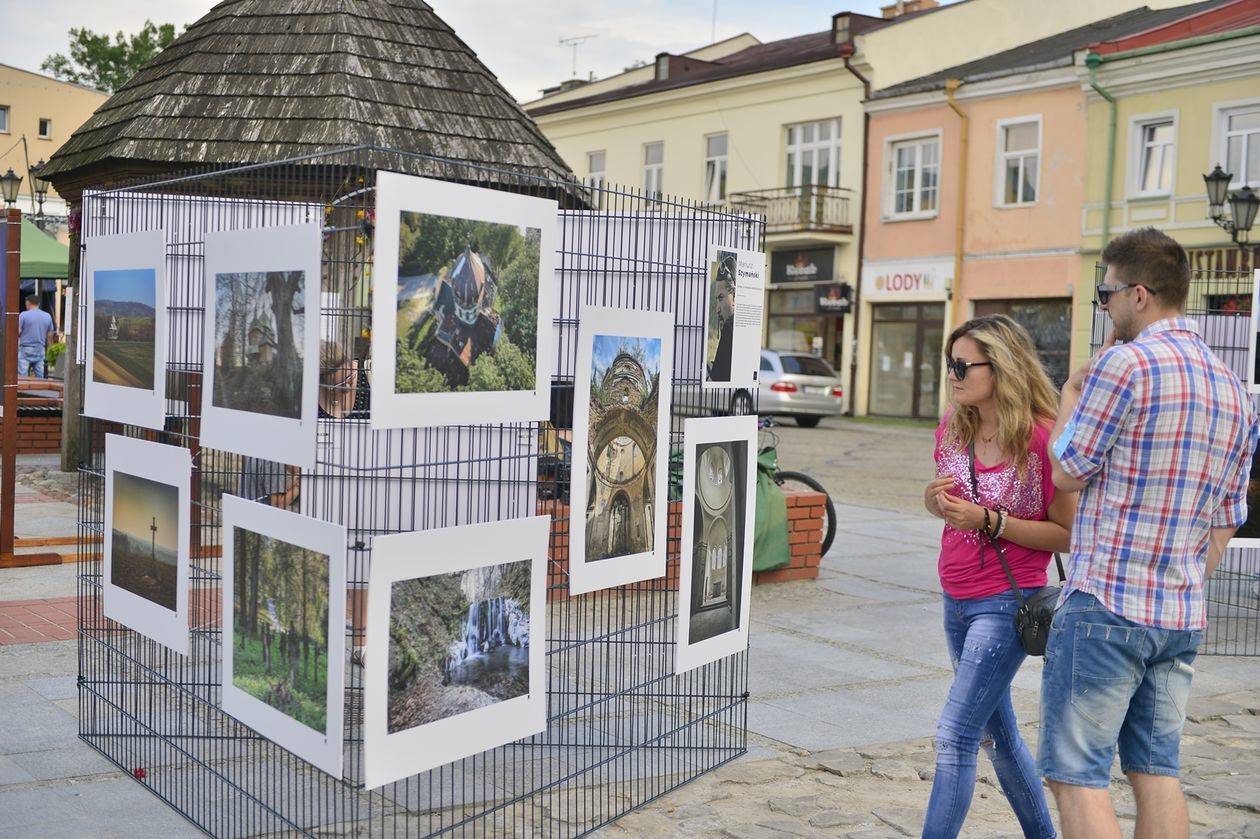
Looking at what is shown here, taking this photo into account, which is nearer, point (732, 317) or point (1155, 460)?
point (1155, 460)

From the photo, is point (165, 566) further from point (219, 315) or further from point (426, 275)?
point (426, 275)

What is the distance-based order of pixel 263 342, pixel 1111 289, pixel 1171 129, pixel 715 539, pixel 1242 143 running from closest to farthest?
pixel 1111 289 → pixel 263 342 → pixel 715 539 → pixel 1242 143 → pixel 1171 129

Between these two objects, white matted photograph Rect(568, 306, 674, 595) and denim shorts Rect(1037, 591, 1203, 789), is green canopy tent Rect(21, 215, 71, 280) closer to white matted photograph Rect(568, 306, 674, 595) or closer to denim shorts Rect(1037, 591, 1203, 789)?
white matted photograph Rect(568, 306, 674, 595)

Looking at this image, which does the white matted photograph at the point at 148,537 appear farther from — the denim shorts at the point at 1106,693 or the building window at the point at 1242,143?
the building window at the point at 1242,143

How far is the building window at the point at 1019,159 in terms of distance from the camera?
95.1 feet

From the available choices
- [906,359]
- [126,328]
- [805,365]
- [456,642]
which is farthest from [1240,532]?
[906,359]

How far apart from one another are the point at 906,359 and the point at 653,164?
35.7 ft

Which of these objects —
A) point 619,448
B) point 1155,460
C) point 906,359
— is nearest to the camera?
point 1155,460

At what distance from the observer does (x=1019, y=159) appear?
29328mm

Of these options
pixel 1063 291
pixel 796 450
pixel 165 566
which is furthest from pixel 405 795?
pixel 1063 291

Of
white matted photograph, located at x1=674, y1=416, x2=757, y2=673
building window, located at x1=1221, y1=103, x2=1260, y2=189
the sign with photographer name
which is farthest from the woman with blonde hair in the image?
the sign with photographer name

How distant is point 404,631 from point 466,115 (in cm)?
831

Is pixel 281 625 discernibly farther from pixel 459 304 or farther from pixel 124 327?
pixel 124 327

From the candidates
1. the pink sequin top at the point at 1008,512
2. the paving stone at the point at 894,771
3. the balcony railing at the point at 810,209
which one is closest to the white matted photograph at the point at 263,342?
Result: the pink sequin top at the point at 1008,512
